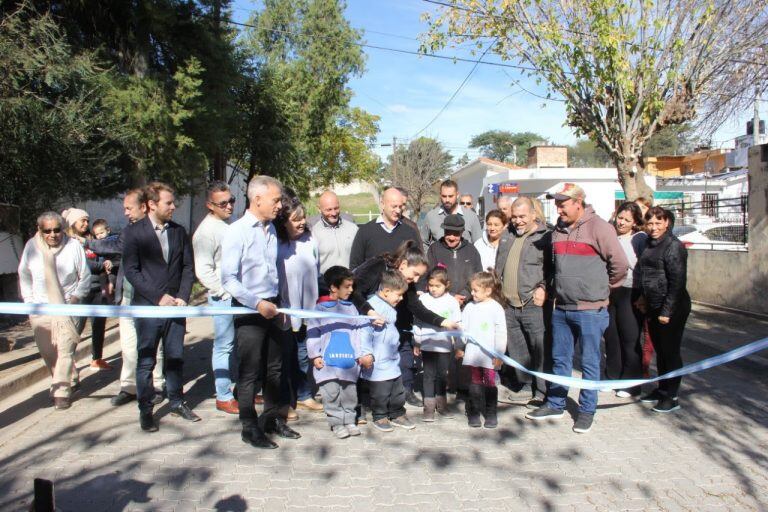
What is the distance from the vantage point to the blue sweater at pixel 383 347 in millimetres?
5270

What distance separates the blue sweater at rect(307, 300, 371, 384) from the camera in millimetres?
5129

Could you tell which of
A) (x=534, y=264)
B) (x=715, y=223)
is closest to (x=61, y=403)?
(x=534, y=264)

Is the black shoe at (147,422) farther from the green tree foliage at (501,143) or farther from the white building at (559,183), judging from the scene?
the green tree foliage at (501,143)

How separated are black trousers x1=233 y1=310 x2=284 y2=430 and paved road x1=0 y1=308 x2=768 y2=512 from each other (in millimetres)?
302

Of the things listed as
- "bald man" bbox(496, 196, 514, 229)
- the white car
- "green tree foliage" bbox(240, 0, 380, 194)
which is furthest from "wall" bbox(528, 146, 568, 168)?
"bald man" bbox(496, 196, 514, 229)

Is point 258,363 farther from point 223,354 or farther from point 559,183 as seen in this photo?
point 559,183

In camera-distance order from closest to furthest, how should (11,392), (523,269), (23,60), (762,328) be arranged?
(523,269)
(11,392)
(23,60)
(762,328)

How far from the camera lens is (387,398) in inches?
210

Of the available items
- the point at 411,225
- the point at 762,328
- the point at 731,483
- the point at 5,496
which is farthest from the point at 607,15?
the point at 5,496

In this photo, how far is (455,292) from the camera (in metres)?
6.04

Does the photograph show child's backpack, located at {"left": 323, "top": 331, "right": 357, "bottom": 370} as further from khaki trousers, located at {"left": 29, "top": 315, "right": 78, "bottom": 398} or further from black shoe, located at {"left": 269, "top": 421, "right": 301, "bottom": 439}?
khaki trousers, located at {"left": 29, "top": 315, "right": 78, "bottom": 398}

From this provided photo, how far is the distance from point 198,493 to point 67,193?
7431mm

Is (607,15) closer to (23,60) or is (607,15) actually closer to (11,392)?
(23,60)

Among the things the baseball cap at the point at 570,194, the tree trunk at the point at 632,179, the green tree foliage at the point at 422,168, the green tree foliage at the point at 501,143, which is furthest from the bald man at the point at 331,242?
the green tree foliage at the point at 501,143
